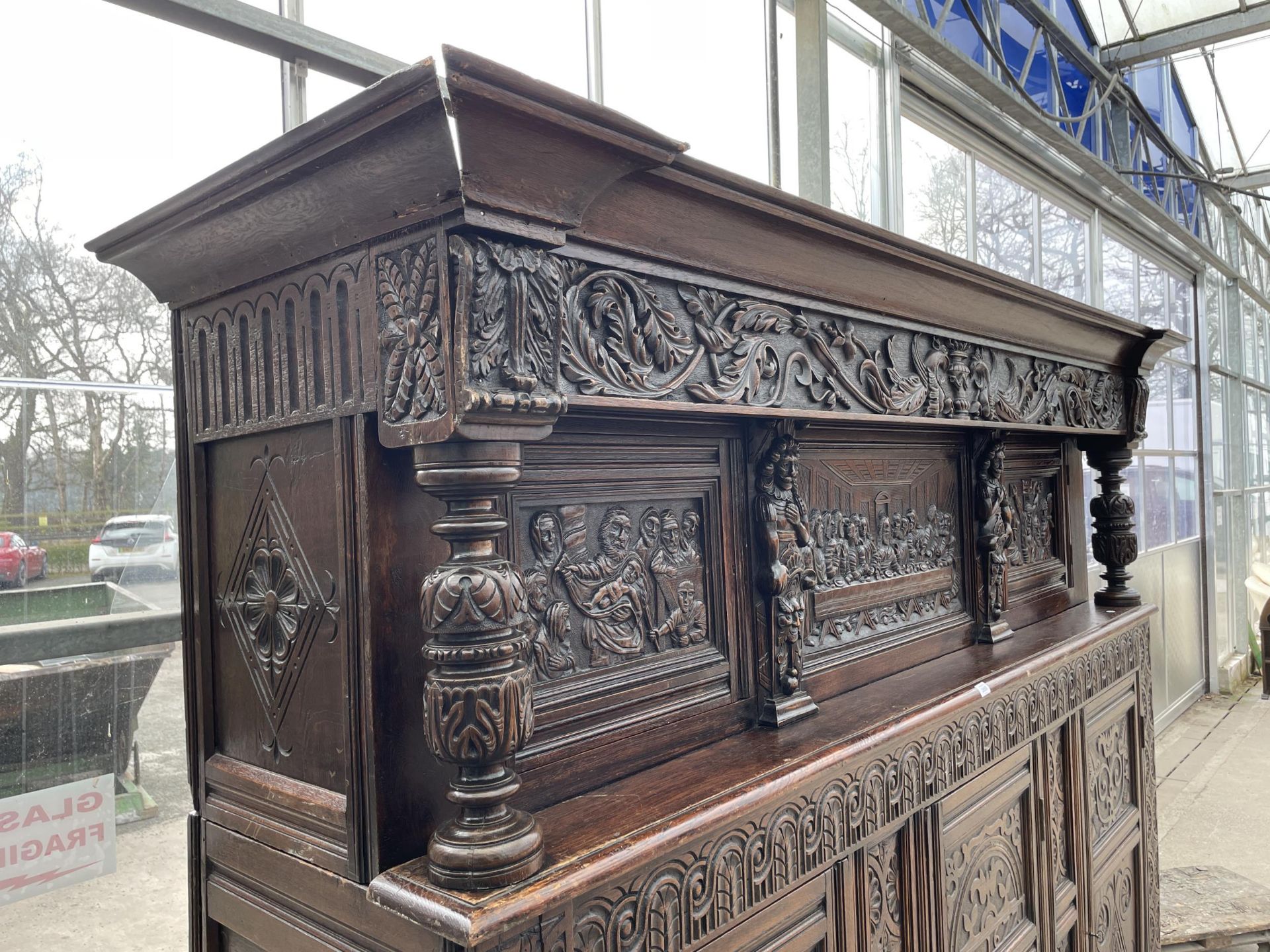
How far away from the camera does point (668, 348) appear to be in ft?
3.72

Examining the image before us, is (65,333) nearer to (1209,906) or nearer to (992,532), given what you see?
(992,532)

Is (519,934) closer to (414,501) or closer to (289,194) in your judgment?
(414,501)

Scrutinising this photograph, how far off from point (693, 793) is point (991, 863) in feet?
3.80

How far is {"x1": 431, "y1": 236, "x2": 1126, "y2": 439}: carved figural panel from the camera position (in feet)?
2.97

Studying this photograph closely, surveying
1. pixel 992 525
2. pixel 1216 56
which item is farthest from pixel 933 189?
pixel 1216 56

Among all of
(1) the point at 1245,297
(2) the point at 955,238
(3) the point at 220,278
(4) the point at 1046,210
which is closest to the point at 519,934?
(3) the point at 220,278

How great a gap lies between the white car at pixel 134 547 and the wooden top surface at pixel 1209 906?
125 inches

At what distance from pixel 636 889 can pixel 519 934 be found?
0.65 feet

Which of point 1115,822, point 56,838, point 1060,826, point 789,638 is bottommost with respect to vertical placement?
point 1115,822

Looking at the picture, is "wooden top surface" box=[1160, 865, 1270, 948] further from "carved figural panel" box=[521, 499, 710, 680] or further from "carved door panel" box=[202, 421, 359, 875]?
"carved door panel" box=[202, 421, 359, 875]

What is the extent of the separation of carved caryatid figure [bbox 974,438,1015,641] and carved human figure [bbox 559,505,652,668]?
1.24m

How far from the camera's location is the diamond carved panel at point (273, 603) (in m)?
1.12

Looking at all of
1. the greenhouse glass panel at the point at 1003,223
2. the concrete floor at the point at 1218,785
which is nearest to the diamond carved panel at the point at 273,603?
the greenhouse glass panel at the point at 1003,223

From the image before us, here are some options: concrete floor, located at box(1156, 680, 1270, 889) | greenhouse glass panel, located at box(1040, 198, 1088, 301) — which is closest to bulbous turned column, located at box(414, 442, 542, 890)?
concrete floor, located at box(1156, 680, 1270, 889)
